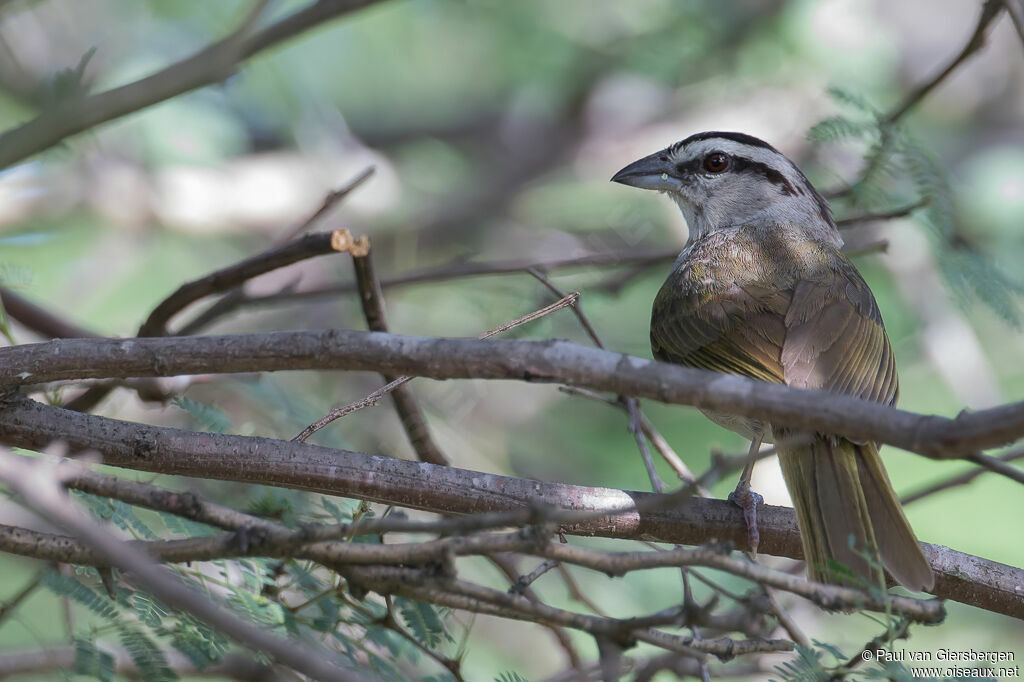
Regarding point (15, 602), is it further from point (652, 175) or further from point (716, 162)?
point (716, 162)

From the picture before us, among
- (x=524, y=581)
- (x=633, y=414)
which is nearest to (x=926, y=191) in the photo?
(x=633, y=414)

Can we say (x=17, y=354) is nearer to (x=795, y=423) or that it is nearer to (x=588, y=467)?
(x=795, y=423)

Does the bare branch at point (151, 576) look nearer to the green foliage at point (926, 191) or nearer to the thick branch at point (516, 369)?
the thick branch at point (516, 369)

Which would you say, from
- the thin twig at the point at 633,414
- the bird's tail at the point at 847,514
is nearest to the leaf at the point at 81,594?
the thin twig at the point at 633,414

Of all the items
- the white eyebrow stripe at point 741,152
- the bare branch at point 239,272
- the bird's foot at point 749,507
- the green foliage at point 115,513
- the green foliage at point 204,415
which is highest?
the white eyebrow stripe at point 741,152

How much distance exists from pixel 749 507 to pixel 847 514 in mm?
289

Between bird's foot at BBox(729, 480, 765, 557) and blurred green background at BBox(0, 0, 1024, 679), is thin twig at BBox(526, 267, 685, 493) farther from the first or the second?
blurred green background at BBox(0, 0, 1024, 679)

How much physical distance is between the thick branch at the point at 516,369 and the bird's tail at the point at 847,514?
92 centimetres

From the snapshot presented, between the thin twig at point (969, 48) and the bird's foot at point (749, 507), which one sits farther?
the thin twig at point (969, 48)

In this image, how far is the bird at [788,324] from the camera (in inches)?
121

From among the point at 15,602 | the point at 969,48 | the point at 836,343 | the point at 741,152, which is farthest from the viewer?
the point at 741,152

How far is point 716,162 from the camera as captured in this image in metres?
5.04

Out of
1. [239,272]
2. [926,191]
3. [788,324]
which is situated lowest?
[239,272]

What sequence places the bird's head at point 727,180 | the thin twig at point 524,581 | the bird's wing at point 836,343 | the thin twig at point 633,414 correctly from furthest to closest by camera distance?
the bird's head at point 727,180 < the bird's wing at point 836,343 < the thin twig at point 633,414 < the thin twig at point 524,581
